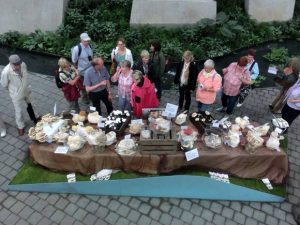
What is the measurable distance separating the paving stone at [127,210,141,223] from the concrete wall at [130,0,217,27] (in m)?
6.93

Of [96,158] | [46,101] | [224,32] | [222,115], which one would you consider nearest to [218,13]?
[224,32]

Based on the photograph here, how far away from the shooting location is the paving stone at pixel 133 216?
544 cm

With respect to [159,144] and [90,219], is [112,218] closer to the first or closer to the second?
[90,219]

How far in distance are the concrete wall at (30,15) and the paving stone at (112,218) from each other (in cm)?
729

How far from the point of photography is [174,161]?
553 cm

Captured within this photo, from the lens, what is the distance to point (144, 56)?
6.75m

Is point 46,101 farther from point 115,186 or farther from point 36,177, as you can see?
point 115,186

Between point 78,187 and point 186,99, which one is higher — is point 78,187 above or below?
below

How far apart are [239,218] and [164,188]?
135cm

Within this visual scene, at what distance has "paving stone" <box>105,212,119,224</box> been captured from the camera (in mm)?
5414

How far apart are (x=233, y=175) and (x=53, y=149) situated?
3.20 metres

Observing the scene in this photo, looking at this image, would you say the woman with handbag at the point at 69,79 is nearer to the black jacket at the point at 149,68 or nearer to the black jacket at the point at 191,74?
the black jacket at the point at 149,68

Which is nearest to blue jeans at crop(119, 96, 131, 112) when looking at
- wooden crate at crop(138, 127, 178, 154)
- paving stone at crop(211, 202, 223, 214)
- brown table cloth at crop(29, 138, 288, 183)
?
brown table cloth at crop(29, 138, 288, 183)

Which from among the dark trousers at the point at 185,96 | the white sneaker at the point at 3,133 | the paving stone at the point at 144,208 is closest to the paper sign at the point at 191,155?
the paving stone at the point at 144,208
